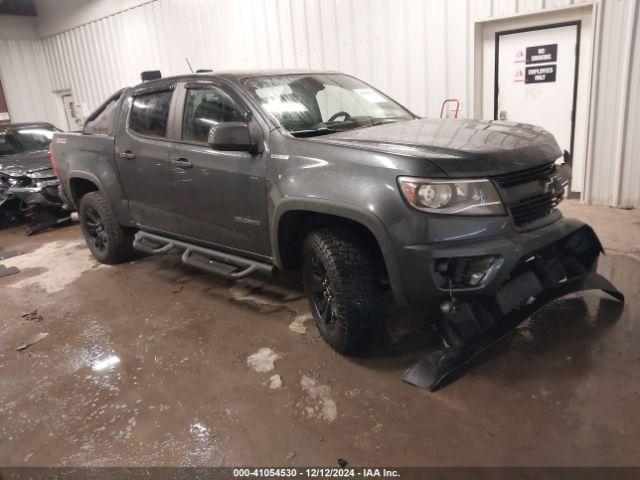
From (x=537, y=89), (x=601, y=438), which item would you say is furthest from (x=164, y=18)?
(x=601, y=438)

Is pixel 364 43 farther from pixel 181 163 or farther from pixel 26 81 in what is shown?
pixel 26 81

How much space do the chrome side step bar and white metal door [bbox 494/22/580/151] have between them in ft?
14.1

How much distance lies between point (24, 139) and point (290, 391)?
24.2 ft

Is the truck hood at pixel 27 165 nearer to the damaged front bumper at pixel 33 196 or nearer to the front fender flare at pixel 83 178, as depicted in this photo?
the damaged front bumper at pixel 33 196

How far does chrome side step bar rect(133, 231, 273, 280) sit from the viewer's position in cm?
336

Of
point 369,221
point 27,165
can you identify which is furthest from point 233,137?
point 27,165

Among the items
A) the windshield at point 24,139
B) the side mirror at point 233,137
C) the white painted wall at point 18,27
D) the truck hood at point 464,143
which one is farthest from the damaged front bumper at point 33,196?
the white painted wall at point 18,27

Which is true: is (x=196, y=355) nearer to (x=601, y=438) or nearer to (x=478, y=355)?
(x=478, y=355)

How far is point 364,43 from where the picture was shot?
6.86 meters

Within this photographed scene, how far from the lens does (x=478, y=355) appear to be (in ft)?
9.25

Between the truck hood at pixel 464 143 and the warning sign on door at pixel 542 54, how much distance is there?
128 inches

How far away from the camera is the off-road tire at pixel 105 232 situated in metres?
4.70

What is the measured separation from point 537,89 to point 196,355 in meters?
5.08

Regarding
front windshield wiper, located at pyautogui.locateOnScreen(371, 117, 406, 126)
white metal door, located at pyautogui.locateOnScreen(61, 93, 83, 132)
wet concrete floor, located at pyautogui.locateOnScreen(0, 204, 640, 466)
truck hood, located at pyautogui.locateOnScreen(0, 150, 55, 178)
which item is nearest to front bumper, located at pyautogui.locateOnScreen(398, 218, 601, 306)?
wet concrete floor, located at pyautogui.locateOnScreen(0, 204, 640, 466)
